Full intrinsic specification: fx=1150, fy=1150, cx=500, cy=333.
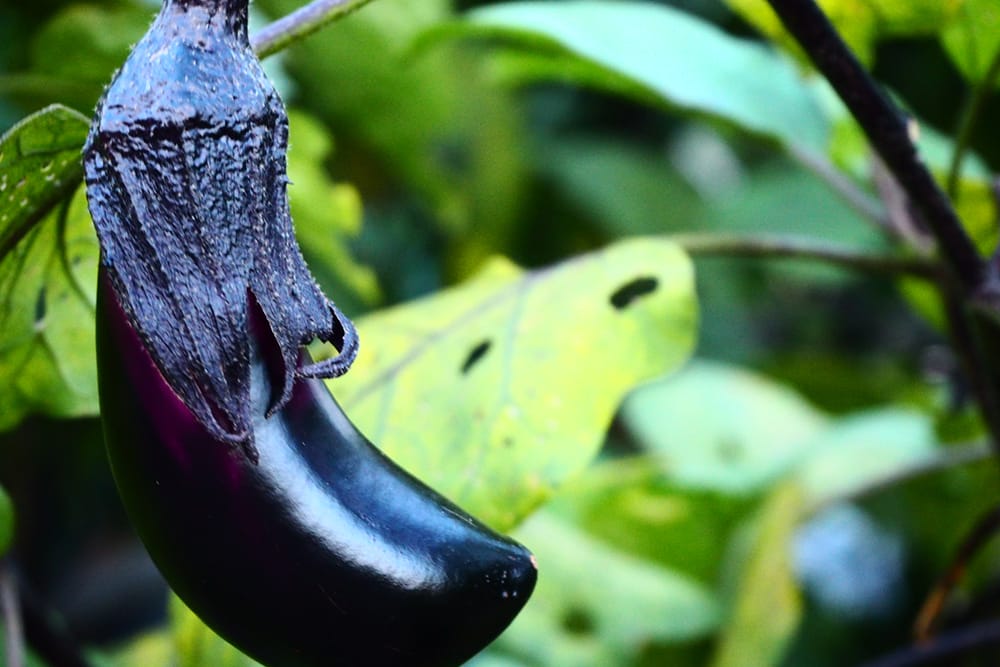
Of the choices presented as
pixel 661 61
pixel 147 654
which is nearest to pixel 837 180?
pixel 661 61

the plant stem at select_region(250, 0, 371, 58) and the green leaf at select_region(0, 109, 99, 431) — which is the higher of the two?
the plant stem at select_region(250, 0, 371, 58)

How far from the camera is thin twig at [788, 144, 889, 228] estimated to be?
700mm

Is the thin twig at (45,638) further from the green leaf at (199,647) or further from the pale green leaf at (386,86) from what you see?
the pale green leaf at (386,86)

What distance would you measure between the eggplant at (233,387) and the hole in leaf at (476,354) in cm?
24

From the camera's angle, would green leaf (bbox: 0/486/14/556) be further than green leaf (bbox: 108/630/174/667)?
No

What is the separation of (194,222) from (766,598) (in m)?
0.55

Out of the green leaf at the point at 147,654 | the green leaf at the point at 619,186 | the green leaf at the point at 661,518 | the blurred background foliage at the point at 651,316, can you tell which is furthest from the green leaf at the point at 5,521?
the green leaf at the point at 619,186

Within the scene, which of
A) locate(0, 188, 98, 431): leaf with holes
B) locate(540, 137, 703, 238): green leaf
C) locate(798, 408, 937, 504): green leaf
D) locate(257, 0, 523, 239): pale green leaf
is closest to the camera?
locate(0, 188, 98, 431): leaf with holes

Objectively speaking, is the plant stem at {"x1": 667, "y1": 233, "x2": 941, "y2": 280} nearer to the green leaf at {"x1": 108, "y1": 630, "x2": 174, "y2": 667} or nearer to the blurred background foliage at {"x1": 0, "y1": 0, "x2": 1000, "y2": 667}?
the blurred background foliage at {"x1": 0, "y1": 0, "x2": 1000, "y2": 667}

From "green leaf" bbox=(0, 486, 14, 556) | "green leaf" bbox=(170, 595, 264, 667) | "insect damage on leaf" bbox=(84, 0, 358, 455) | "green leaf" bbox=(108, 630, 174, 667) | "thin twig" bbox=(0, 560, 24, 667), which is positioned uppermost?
"insect damage on leaf" bbox=(84, 0, 358, 455)

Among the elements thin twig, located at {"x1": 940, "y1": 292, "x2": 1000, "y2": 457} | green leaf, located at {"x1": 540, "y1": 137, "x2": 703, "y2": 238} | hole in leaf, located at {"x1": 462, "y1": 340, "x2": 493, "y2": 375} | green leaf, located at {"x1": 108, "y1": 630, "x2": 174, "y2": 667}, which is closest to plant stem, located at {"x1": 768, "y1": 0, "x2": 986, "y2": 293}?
thin twig, located at {"x1": 940, "y1": 292, "x2": 1000, "y2": 457}

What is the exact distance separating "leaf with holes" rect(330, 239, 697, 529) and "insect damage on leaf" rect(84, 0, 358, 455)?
0.20 metres

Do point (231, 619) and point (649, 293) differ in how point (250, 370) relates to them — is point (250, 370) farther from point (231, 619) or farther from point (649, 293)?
point (649, 293)

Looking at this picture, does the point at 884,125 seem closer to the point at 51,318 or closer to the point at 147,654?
the point at 51,318
